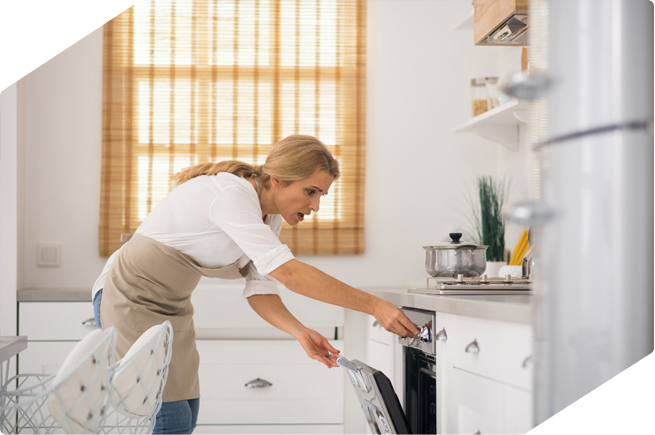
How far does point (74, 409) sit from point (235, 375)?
1428 mm

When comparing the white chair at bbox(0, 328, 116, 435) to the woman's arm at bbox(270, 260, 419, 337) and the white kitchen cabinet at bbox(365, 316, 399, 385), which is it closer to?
the woman's arm at bbox(270, 260, 419, 337)

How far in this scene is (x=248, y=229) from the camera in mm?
1369

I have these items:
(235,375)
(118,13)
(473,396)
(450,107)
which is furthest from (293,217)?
(118,13)

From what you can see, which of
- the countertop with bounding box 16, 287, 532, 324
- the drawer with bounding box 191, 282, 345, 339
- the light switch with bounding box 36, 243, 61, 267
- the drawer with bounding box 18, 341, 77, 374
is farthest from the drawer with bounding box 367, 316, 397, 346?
the light switch with bounding box 36, 243, 61, 267

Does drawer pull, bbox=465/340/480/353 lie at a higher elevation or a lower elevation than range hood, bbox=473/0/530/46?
lower

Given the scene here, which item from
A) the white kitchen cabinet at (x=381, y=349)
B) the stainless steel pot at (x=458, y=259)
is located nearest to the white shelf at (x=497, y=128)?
the stainless steel pot at (x=458, y=259)

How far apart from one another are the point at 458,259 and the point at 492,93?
0.98 m

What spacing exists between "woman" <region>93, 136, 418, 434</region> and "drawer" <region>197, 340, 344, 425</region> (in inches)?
24.2

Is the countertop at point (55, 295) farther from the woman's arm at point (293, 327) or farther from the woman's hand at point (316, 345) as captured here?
the woman's hand at point (316, 345)

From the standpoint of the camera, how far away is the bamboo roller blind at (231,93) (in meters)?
2.72

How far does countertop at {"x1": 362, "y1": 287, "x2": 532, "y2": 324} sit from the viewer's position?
97cm

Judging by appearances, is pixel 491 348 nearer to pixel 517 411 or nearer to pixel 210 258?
pixel 517 411

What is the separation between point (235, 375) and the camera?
221 cm

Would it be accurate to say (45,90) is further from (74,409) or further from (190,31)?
(74,409)
